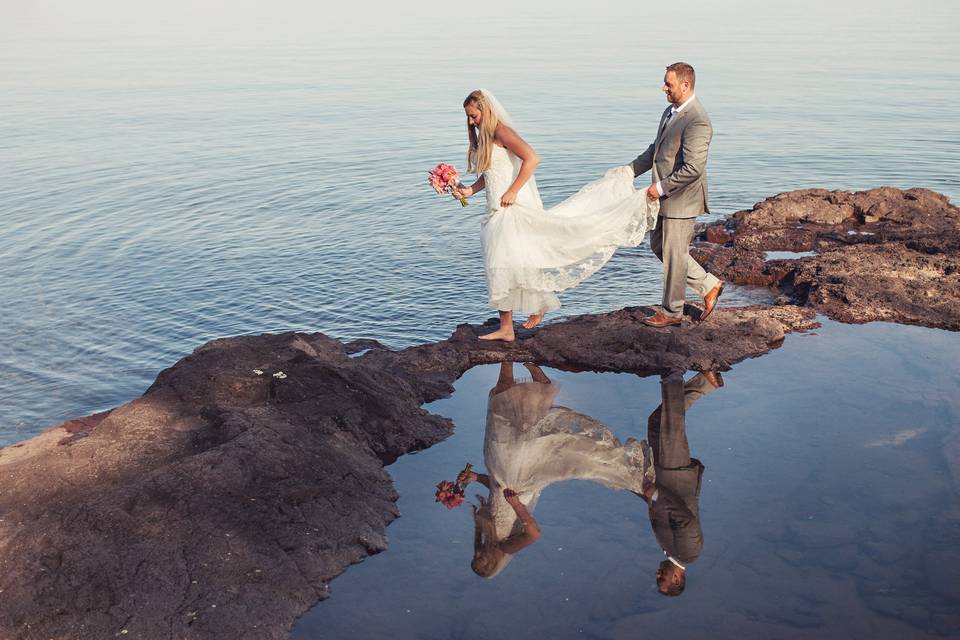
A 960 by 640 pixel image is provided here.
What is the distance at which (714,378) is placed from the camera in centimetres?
873

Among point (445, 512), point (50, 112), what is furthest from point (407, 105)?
point (445, 512)

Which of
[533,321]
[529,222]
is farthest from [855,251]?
[529,222]

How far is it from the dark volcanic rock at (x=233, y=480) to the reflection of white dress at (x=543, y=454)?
0.61 m

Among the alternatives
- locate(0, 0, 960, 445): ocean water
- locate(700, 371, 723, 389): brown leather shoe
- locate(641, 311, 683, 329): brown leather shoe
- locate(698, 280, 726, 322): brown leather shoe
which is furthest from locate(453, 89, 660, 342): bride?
locate(0, 0, 960, 445): ocean water

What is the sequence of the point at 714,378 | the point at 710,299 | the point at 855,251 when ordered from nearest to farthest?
the point at 714,378, the point at 710,299, the point at 855,251

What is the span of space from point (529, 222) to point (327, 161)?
13213 millimetres

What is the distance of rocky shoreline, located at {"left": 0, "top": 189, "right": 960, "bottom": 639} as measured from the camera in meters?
5.40

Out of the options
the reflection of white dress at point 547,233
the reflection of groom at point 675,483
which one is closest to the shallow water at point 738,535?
the reflection of groom at point 675,483

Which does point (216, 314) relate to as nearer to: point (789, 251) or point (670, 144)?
point (670, 144)

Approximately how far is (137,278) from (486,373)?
7236 mm

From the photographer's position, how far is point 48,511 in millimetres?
6086

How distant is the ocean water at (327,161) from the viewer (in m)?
12.1

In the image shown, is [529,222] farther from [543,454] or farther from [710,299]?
[543,454]

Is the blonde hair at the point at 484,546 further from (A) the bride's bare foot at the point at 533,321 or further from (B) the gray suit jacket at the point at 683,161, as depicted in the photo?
(B) the gray suit jacket at the point at 683,161
